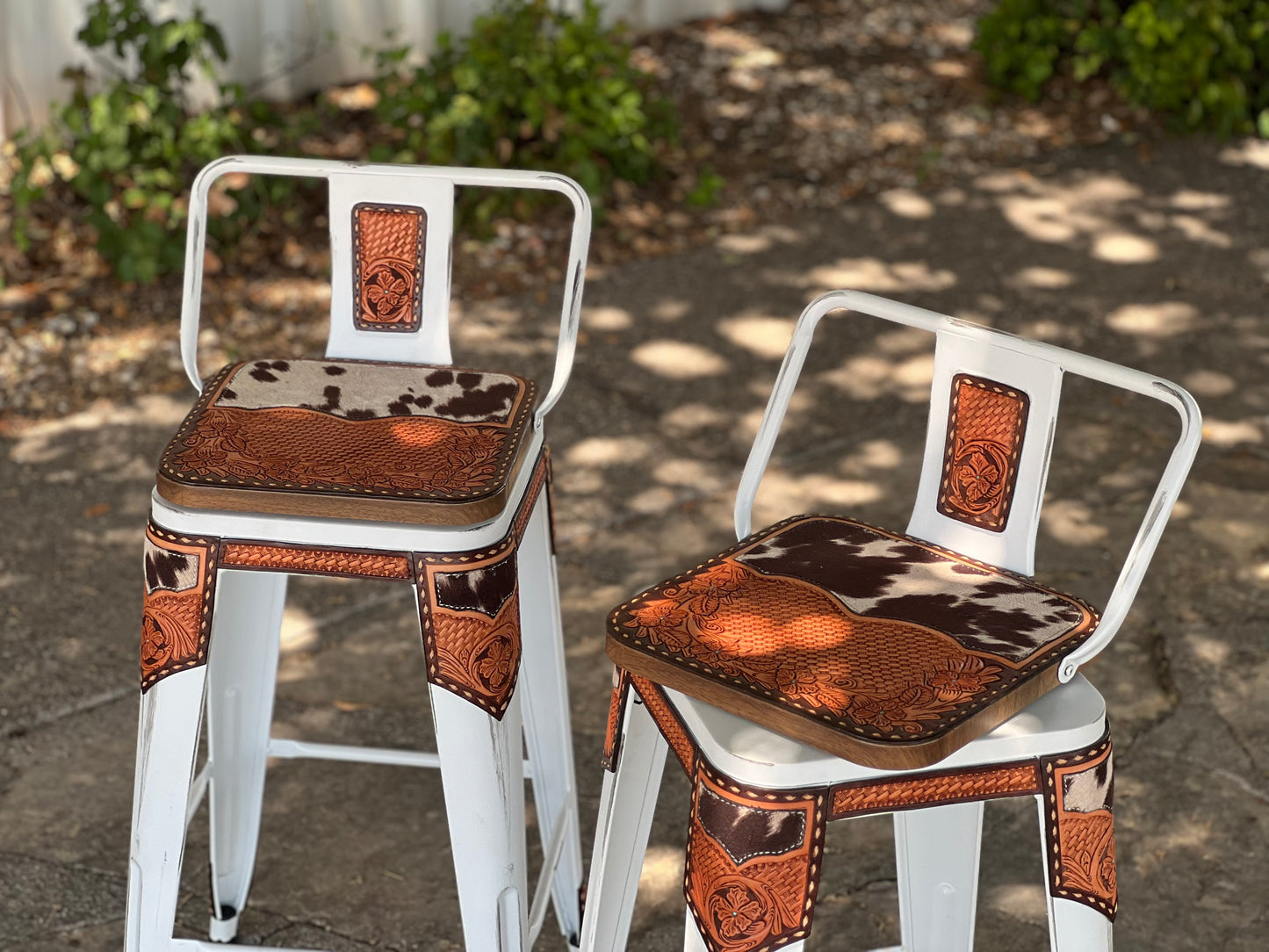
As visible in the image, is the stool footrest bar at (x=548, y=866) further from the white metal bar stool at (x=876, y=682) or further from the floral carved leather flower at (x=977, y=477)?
the floral carved leather flower at (x=977, y=477)

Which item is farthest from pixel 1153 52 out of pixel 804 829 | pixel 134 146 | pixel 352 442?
pixel 804 829

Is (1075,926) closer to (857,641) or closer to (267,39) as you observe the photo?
(857,641)

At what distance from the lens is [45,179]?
467 cm

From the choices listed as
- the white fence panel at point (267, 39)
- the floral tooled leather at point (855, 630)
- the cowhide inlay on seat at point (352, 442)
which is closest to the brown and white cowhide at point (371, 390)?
the cowhide inlay on seat at point (352, 442)

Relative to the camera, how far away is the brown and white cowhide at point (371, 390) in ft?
6.27

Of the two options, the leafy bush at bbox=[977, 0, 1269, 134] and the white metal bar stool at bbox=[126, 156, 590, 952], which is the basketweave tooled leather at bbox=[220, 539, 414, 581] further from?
the leafy bush at bbox=[977, 0, 1269, 134]

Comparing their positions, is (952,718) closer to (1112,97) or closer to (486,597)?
(486,597)

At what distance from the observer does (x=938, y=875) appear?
1998mm

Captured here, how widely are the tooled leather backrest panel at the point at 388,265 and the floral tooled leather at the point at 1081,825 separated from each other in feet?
3.46

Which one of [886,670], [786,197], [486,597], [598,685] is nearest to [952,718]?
[886,670]

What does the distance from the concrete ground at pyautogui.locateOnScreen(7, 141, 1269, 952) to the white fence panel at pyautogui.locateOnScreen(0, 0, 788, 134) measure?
1455 mm

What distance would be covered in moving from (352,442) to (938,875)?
36.4 inches

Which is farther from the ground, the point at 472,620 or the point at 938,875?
the point at 472,620

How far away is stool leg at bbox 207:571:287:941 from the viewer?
7.27 feet
